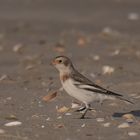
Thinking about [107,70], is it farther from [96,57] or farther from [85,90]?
[85,90]

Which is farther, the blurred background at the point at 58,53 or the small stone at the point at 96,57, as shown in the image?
the small stone at the point at 96,57

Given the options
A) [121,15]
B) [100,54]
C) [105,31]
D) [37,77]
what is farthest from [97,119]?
[121,15]

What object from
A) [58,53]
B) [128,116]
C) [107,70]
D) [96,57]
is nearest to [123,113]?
[128,116]

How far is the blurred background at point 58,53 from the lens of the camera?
29.0 feet

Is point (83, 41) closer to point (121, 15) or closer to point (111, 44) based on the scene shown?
point (111, 44)

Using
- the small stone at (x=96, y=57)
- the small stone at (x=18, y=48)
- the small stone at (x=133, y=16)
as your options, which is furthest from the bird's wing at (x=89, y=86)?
the small stone at (x=133, y=16)

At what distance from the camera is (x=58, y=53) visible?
14.8 metres

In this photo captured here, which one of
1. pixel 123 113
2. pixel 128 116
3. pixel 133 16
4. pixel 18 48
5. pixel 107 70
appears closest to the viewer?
pixel 128 116

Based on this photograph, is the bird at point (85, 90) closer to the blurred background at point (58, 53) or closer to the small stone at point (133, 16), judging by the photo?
the blurred background at point (58, 53)

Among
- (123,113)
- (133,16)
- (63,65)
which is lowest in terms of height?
(123,113)

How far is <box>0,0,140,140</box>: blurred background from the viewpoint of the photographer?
8.84 meters

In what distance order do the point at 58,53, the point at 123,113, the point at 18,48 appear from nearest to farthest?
the point at 123,113
the point at 58,53
the point at 18,48

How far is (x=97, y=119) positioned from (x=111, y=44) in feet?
21.8

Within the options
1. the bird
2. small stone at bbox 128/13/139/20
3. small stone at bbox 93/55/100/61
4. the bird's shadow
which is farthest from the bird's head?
small stone at bbox 128/13/139/20
